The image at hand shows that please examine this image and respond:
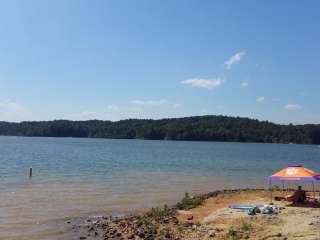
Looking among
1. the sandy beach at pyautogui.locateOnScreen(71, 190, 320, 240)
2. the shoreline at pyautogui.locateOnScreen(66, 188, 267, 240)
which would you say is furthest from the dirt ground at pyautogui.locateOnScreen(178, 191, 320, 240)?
the shoreline at pyautogui.locateOnScreen(66, 188, 267, 240)

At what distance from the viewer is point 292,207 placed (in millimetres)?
18938

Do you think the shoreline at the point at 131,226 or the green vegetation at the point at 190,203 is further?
the green vegetation at the point at 190,203

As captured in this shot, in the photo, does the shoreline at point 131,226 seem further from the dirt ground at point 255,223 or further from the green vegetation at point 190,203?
the green vegetation at point 190,203

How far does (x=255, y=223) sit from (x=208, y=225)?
1.73 metres

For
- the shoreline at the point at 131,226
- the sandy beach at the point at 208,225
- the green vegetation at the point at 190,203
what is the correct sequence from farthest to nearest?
the green vegetation at the point at 190,203 < the shoreline at the point at 131,226 < the sandy beach at the point at 208,225

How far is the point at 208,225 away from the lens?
16.4 m

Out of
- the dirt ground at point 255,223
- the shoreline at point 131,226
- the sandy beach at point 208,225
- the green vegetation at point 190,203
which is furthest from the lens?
the green vegetation at point 190,203

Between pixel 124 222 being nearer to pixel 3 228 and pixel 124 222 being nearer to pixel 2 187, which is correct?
pixel 3 228

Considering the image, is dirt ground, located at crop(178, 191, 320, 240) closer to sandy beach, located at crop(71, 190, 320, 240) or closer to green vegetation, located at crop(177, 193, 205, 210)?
sandy beach, located at crop(71, 190, 320, 240)

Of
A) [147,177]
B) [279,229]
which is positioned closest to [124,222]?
[279,229]

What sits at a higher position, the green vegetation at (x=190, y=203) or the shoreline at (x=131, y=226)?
the green vegetation at (x=190, y=203)

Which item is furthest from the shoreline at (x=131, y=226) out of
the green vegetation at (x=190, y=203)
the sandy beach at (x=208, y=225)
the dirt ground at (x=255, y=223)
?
the green vegetation at (x=190, y=203)

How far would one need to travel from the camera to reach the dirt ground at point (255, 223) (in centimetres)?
1402

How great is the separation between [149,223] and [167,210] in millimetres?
3263
